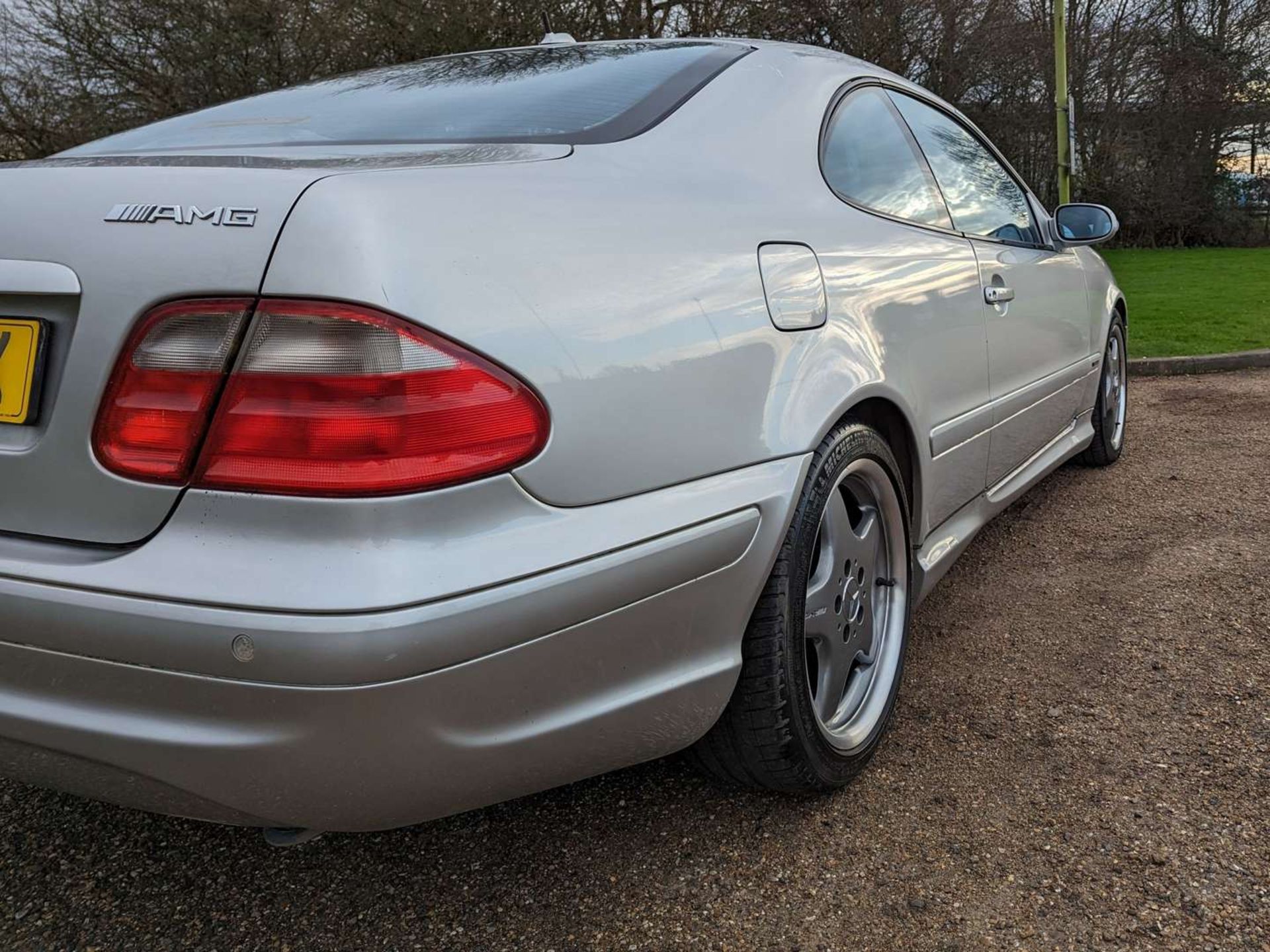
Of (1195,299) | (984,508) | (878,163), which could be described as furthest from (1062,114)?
(878,163)

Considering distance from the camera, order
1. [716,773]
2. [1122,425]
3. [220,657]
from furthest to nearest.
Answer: [1122,425]
[716,773]
[220,657]

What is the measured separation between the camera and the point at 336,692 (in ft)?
3.76

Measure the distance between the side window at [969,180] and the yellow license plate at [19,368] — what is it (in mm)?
2150

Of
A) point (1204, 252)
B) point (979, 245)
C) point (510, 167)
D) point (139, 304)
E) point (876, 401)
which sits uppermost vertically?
point (510, 167)

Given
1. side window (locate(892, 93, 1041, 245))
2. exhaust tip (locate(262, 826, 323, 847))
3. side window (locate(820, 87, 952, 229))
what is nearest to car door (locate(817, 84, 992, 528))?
side window (locate(820, 87, 952, 229))

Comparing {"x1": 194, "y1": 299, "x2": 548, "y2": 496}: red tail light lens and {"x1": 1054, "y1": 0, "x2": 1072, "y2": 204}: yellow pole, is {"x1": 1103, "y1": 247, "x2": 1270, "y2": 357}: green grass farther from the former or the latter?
{"x1": 194, "y1": 299, "x2": 548, "y2": 496}: red tail light lens

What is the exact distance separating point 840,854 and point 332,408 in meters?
1.16

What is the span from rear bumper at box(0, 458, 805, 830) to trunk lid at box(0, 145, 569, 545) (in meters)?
0.11

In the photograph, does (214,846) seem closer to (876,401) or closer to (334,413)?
(334,413)

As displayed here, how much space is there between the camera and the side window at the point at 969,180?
2725 millimetres

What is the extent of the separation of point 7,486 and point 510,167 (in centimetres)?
78

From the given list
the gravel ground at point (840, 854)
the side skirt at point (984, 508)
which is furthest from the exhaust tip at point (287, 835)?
the side skirt at point (984, 508)

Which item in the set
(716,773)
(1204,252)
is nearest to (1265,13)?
(1204,252)

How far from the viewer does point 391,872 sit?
1.73 metres
